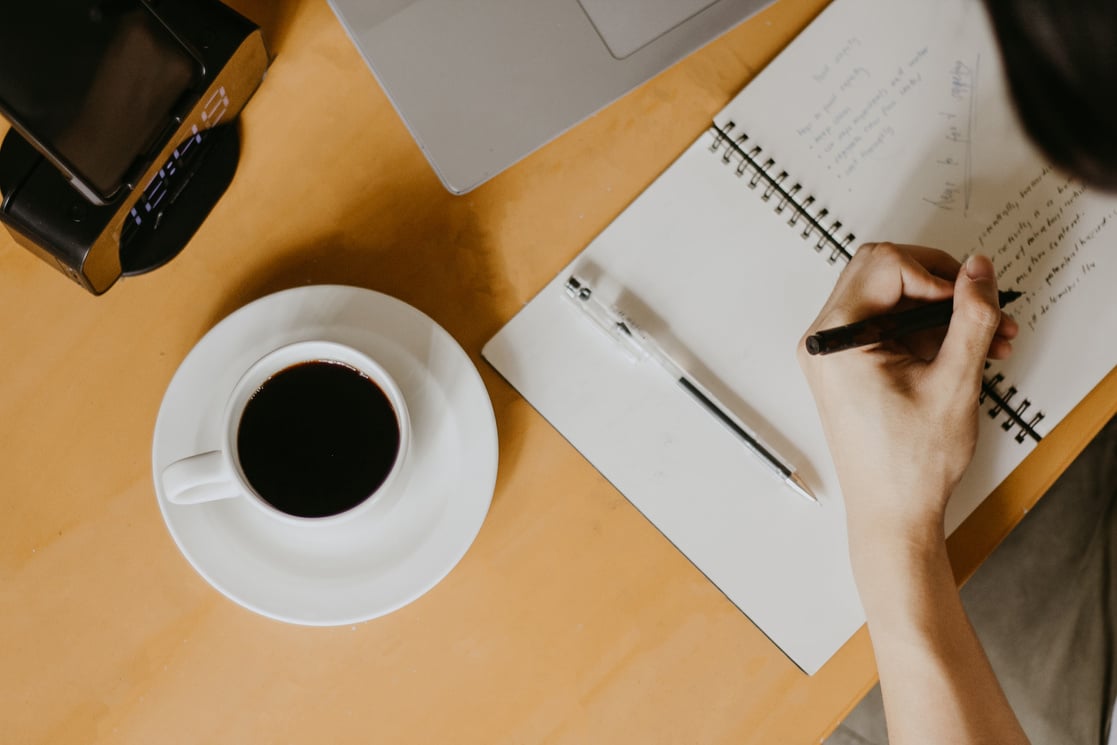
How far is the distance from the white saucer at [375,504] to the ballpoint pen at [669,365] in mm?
114

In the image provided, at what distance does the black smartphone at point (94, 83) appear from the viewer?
1.53 ft

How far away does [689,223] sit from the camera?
672 mm

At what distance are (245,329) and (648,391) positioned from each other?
31 cm

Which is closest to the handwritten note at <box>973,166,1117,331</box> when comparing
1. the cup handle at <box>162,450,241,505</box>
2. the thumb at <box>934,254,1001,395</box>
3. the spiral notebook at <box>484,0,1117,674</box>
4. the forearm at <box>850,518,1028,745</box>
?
the spiral notebook at <box>484,0,1117,674</box>

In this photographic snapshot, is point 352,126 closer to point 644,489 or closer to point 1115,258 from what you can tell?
Result: point 644,489

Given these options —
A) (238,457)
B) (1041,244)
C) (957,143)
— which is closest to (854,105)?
(957,143)

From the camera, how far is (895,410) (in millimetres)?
609

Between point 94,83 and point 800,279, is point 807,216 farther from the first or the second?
point 94,83

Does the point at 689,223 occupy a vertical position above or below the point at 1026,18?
below

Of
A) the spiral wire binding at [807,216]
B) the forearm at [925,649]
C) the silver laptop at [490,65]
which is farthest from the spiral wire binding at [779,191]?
the forearm at [925,649]

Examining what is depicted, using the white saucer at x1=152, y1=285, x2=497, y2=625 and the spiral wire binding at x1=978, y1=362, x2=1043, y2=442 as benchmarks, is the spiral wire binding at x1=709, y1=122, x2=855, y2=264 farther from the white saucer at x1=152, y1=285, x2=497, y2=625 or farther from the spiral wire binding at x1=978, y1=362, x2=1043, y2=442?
the white saucer at x1=152, y1=285, x2=497, y2=625

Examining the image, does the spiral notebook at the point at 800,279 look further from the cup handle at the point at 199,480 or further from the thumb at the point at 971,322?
the cup handle at the point at 199,480

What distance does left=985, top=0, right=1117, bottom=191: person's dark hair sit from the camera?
2.26 ft

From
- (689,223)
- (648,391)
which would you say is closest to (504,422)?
(648,391)
